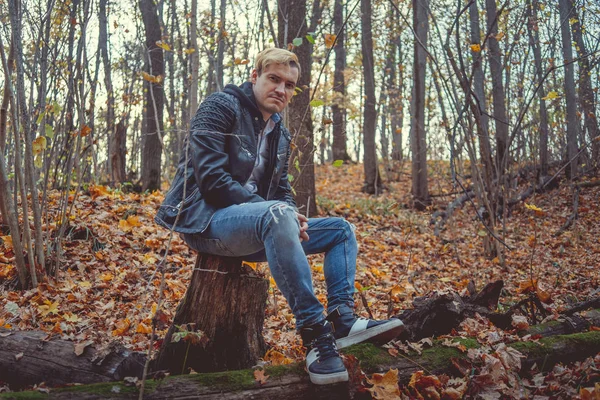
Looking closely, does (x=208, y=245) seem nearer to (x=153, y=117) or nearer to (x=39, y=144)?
(x=39, y=144)

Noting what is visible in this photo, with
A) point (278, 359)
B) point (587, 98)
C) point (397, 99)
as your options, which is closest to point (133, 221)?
point (278, 359)

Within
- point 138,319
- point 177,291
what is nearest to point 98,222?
point 177,291

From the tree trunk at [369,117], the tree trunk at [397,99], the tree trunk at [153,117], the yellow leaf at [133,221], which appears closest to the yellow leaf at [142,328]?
the yellow leaf at [133,221]

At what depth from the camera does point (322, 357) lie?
2162 mm

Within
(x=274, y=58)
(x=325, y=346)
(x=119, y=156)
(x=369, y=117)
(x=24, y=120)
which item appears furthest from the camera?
(x=369, y=117)

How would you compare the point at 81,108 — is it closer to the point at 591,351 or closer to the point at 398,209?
the point at 591,351

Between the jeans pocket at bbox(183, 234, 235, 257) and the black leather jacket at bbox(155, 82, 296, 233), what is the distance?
79 mm

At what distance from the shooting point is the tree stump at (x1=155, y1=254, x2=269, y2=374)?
8.35 feet

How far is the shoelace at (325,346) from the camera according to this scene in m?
2.17

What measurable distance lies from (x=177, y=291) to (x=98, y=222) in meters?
1.89

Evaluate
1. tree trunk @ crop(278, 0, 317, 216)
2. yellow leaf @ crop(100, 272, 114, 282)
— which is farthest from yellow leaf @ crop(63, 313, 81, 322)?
tree trunk @ crop(278, 0, 317, 216)

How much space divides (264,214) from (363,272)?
11.4 ft

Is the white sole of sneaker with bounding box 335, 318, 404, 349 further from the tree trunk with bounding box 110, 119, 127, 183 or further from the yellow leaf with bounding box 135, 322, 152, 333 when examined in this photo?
the tree trunk with bounding box 110, 119, 127, 183

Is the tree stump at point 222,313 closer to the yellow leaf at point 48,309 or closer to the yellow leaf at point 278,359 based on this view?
the yellow leaf at point 278,359
